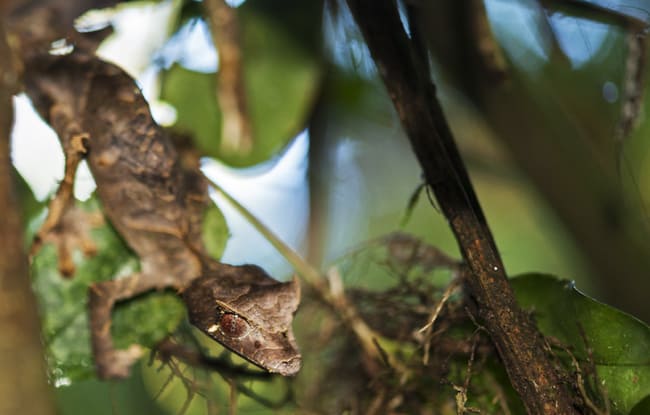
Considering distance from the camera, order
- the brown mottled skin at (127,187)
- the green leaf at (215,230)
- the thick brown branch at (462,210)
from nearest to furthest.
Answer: the thick brown branch at (462,210), the brown mottled skin at (127,187), the green leaf at (215,230)

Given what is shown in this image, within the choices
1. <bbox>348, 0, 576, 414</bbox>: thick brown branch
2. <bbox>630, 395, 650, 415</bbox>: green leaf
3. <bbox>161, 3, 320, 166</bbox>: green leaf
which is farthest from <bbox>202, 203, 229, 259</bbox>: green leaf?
<bbox>630, 395, 650, 415</bbox>: green leaf

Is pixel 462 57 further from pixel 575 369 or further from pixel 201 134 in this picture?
pixel 575 369

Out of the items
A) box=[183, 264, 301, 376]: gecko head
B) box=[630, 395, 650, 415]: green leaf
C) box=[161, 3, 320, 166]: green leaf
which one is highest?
box=[161, 3, 320, 166]: green leaf

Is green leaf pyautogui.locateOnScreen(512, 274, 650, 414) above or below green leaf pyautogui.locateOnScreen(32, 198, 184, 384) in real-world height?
below

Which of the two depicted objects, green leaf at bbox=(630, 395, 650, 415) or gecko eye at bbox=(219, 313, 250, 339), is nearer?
green leaf at bbox=(630, 395, 650, 415)

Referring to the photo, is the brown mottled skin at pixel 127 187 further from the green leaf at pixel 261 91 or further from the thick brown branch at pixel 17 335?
the thick brown branch at pixel 17 335

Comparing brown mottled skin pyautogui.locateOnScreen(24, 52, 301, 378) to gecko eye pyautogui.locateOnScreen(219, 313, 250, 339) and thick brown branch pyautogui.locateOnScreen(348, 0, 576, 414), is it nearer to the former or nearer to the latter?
gecko eye pyautogui.locateOnScreen(219, 313, 250, 339)

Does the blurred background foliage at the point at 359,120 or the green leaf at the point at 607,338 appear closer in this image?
the green leaf at the point at 607,338

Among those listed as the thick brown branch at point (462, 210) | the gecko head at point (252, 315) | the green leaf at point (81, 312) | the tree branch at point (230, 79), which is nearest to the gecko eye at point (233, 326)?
the gecko head at point (252, 315)
